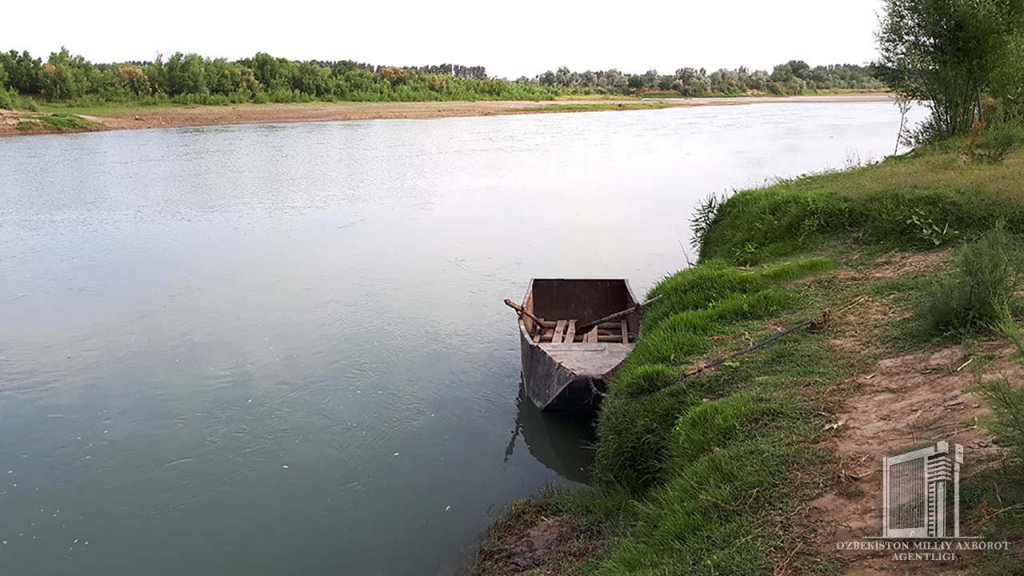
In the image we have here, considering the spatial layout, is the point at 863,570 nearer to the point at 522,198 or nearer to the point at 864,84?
the point at 522,198

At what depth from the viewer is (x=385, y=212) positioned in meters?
17.4

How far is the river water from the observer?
19.3 feet

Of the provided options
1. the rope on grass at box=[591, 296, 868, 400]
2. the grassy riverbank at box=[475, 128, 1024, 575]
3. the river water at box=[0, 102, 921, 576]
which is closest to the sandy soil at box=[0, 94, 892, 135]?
the river water at box=[0, 102, 921, 576]

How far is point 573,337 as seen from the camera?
8.33 metres

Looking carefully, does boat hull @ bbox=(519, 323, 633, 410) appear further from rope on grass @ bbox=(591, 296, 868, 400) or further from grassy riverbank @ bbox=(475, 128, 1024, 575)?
rope on grass @ bbox=(591, 296, 868, 400)

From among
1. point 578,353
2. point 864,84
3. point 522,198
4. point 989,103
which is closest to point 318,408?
A: point 578,353

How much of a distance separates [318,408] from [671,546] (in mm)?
4658

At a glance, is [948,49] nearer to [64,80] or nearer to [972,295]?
[972,295]

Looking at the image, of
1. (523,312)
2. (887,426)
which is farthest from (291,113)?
(887,426)

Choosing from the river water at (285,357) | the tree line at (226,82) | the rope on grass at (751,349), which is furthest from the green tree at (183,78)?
the rope on grass at (751,349)
